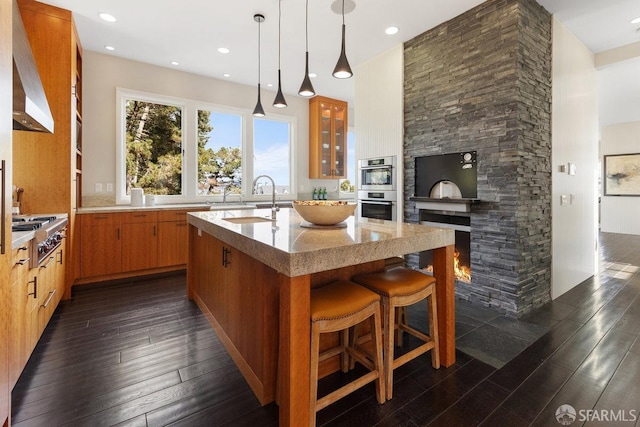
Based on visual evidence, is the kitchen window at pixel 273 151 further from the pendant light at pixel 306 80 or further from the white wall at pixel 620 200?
the white wall at pixel 620 200

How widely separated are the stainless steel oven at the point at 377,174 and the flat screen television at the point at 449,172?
35 centimetres

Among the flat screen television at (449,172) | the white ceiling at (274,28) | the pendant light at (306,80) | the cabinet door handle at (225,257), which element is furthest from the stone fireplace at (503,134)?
the cabinet door handle at (225,257)

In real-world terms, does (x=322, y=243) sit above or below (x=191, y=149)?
below

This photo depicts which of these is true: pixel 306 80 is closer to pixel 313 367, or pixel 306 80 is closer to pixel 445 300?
pixel 445 300

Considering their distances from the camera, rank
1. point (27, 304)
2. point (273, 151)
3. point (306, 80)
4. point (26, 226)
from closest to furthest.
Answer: point (27, 304) → point (26, 226) → point (306, 80) → point (273, 151)

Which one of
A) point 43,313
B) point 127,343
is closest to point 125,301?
point 43,313

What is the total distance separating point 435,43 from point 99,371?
14.0 ft

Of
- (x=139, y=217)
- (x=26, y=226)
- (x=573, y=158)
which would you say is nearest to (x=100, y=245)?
(x=139, y=217)

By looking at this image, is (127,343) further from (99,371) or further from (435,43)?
(435,43)

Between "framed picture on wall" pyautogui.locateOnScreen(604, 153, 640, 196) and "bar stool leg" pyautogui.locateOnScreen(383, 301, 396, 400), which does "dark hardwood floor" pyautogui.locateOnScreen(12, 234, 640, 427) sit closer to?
"bar stool leg" pyautogui.locateOnScreen(383, 301, 396, 400)

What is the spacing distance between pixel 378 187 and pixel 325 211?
7.78 ft

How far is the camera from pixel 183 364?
6.70ft

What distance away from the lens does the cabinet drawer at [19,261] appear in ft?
5.51

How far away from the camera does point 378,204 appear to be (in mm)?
4195
